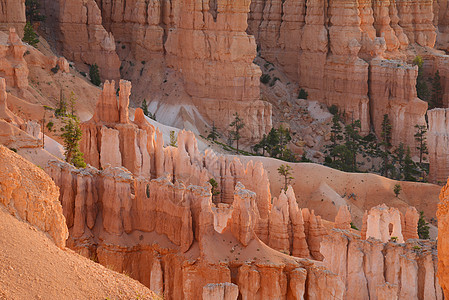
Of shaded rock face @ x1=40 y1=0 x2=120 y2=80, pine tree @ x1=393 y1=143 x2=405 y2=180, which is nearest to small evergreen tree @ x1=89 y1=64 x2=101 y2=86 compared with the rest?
shaded rock face @ x1=40 y1=0 x2=120 y2=80

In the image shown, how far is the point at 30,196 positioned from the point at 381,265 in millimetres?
19659

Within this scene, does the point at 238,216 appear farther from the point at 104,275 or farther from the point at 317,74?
the point at 317,74

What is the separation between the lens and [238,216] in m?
34.6

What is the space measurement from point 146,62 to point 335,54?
64.3 ft

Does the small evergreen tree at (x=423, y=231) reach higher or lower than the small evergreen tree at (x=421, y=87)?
lower

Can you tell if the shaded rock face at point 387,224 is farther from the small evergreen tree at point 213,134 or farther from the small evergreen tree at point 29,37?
the small evergreen tree at point 29,37

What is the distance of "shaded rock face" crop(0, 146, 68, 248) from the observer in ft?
68.2

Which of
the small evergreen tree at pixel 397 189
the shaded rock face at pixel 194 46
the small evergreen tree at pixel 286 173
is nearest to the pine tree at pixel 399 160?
the small evergreen tree at pixel 397 189

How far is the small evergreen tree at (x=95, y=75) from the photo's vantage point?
259ft

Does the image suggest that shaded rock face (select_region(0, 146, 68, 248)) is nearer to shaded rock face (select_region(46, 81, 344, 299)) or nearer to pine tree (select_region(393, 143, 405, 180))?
shaded rock face (select_region(46, 81, 344, 299))

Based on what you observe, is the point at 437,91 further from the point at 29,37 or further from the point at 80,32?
the point at 29,37

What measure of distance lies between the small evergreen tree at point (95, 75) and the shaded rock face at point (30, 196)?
57240 millimetres

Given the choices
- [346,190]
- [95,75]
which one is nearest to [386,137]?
[346,190]

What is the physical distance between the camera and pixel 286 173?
201 ft
